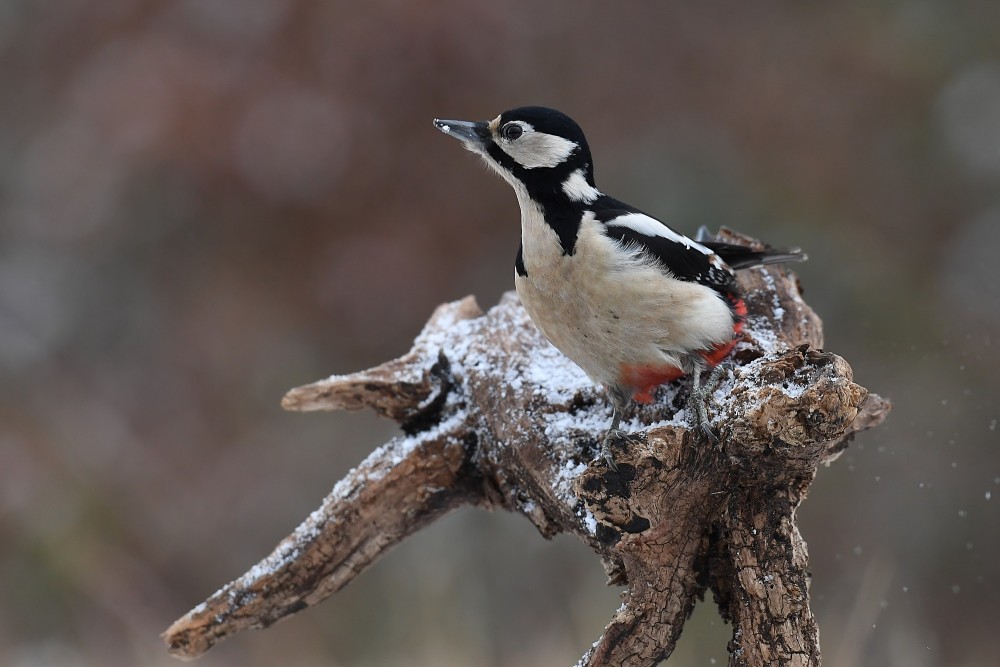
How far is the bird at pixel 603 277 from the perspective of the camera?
1.61 meters

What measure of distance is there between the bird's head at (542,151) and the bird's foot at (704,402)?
0.38 metres

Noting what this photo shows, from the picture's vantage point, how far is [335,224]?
3.54 m

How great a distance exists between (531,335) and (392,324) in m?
1.50

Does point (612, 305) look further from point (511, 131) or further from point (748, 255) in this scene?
point (748, 255)

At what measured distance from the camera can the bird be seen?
1.61 metres

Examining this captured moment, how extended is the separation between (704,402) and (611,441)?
0.16 meters

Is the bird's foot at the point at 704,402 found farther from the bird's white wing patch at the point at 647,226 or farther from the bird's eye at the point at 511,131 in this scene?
the bird's eye at the point at 511,131

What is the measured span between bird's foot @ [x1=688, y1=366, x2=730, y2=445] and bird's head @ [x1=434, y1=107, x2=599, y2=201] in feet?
1.26

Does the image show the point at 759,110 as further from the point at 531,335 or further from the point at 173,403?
the point at 173,403

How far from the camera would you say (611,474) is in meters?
1.37

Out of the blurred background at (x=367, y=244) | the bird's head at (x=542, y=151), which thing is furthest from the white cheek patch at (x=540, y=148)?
the blurred background at (x=367, y=244)

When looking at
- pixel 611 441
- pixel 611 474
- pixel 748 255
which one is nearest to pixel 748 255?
pixel 748 255

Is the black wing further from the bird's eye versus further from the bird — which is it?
the bird's eye

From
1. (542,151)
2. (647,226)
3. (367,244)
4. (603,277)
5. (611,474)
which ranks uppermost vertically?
(367,244)
